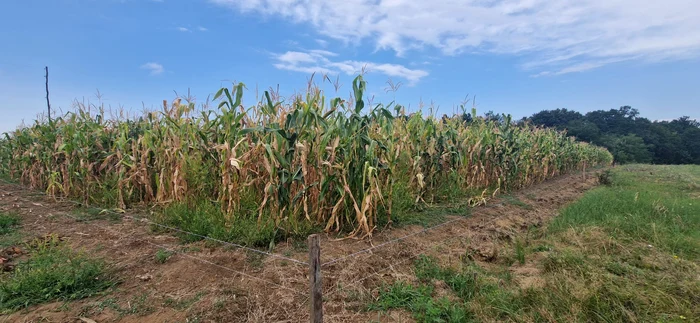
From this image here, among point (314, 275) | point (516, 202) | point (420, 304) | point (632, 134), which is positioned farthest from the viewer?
point (632, 134)

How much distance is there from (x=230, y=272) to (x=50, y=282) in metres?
1.34

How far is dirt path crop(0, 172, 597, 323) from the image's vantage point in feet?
8.03

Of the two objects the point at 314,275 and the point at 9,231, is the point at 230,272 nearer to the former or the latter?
the point at 314,275

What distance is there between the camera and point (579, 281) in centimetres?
266

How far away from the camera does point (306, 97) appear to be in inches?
160

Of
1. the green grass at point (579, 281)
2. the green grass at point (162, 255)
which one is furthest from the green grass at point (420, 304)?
the green grass at point (162, 255)

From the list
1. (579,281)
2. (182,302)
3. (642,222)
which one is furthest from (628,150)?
(182,302)

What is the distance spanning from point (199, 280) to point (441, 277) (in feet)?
6.83

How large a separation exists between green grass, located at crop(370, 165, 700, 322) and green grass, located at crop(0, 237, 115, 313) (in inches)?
90.7

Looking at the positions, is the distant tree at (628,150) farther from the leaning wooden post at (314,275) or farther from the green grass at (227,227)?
the leaning wooden post at (314,275)

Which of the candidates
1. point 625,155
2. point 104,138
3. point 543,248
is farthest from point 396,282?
point 625,155

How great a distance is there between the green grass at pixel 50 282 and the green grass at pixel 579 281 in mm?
2304

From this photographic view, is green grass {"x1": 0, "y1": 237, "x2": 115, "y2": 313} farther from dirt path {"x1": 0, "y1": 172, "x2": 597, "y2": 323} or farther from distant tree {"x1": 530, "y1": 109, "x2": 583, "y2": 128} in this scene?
distant tree {"x1": 530, "y1": 109, "x2": 583, "y2": 128}

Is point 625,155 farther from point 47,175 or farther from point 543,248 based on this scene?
point 47,175
